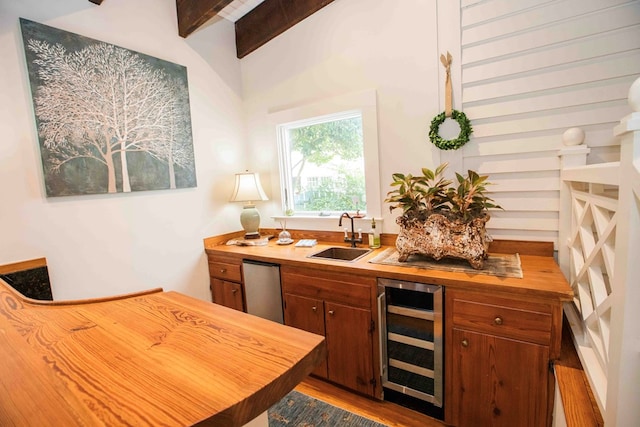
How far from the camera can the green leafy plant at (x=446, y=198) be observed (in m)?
1.72

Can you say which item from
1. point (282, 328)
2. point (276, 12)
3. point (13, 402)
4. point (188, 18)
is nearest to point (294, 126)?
point (276, 12)

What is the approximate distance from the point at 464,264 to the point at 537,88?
1.10m

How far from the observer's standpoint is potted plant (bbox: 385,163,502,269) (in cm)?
170

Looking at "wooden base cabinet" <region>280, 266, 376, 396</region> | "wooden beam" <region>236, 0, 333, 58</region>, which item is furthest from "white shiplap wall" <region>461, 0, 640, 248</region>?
"wooden beam" <region>236, 0, 333, 58</region>

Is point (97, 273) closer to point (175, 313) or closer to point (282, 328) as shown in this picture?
point (175, 313)

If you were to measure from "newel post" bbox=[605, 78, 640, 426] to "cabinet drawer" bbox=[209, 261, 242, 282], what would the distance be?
2.22 m

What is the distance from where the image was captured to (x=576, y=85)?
1.70 m

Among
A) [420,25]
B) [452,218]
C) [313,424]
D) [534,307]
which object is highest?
[420,25]

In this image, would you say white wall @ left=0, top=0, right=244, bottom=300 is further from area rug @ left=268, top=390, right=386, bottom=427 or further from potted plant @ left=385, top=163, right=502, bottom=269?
potted plant @ left=385, top=163, right=502, bottom=269

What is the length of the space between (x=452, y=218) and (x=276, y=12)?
2298 millimetres

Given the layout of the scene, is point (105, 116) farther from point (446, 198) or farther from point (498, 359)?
point (498, 359)

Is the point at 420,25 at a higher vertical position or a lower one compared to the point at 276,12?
lower

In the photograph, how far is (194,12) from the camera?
7.84 feet

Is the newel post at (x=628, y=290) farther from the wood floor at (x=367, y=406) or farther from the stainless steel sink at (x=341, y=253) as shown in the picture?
the stainless steel sink at (x=341, y=253)
